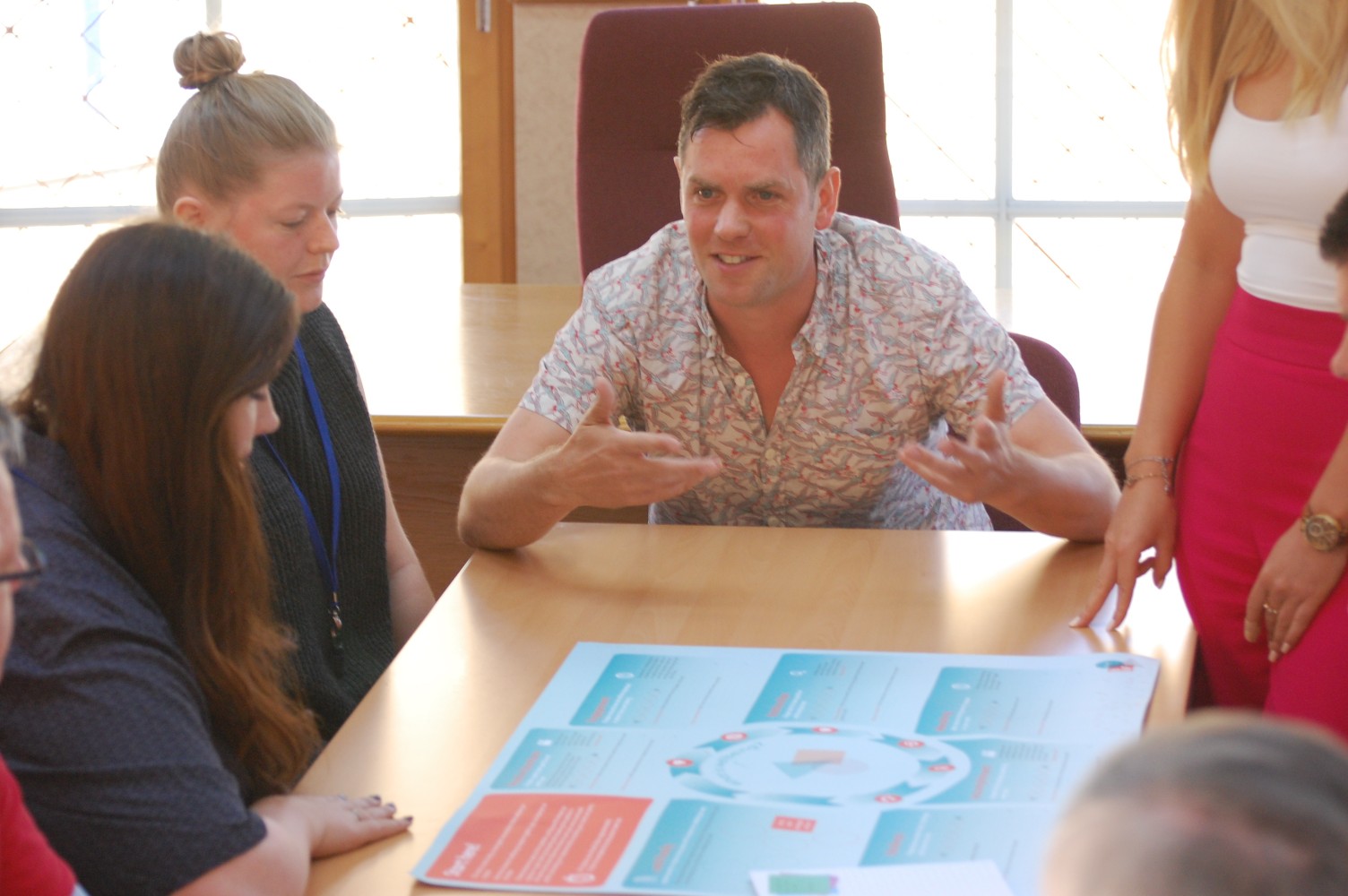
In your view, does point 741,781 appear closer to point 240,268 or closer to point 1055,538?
point 240,268

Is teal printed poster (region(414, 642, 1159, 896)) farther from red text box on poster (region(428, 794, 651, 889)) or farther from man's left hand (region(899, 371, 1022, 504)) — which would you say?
man's left hand (region(899, 371, 1022, 504))

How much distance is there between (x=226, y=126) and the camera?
155 centimetres

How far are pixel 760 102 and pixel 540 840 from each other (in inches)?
39.5

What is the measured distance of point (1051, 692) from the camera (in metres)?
1.19

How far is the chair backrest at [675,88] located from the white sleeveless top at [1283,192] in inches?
44.3

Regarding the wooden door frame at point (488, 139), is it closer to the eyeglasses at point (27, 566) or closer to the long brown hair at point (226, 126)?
the long brown hair at point (226, 126)

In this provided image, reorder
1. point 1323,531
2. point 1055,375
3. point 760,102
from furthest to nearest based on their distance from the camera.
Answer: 1. point 1055,375
2. point 760,102
3. point 1323,531

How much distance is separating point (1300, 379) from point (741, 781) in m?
0.62

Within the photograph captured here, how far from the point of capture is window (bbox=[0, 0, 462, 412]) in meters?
4.11

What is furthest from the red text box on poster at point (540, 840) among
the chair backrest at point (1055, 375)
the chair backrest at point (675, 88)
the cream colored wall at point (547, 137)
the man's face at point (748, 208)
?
the cream colored wall at point (547, 137)

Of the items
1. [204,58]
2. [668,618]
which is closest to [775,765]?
[668,618]

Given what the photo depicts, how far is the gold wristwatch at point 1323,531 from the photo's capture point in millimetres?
1253

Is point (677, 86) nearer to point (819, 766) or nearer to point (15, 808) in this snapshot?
point (819, 766)

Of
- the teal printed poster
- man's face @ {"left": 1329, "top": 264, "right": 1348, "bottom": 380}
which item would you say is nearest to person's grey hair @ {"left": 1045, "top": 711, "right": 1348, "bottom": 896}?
the teal printed poster
